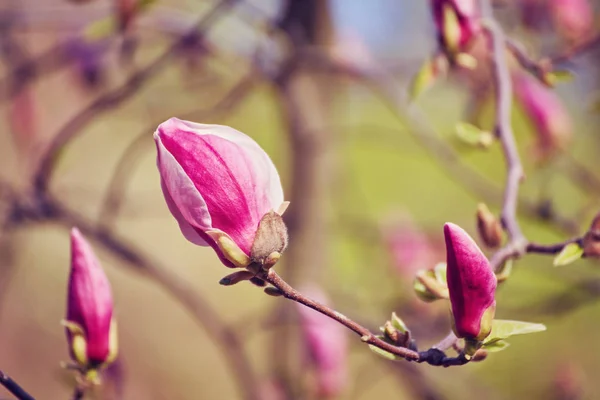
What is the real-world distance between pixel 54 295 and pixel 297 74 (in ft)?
7.24

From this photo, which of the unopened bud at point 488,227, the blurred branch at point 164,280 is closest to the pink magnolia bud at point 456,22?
the unopened bud at point 488,227

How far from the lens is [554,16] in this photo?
109 centimetres

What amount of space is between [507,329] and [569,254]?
90mm

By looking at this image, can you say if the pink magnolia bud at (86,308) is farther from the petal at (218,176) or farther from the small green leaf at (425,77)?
the small green leaf at (425,77)

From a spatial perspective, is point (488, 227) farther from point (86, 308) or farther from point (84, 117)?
point (84, 117)

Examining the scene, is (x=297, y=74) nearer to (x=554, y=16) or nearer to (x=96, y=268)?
(x=554, y=16)

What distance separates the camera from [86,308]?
529 mm

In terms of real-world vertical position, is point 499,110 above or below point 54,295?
above

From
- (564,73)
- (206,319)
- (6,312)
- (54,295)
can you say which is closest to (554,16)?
(564,73)

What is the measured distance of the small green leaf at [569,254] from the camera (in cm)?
49

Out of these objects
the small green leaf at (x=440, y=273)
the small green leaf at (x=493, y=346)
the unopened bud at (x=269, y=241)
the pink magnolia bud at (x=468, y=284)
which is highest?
the unopened bud at (x=269, y=241)

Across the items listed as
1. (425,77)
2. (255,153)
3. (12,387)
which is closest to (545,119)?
(425,77)

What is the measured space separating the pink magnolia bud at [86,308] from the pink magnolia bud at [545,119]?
843 mm

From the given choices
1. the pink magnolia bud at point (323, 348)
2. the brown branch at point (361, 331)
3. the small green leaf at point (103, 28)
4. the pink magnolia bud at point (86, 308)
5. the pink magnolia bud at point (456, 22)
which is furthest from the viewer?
the pink magnolia bud at point (323, 348)
